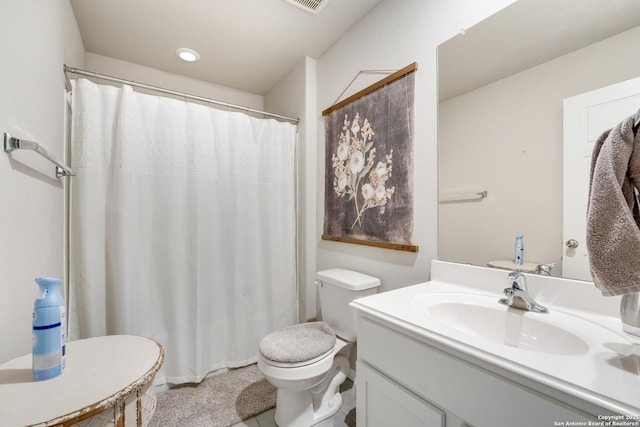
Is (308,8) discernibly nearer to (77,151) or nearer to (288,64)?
(288,64)

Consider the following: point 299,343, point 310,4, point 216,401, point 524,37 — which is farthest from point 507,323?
point 310,4

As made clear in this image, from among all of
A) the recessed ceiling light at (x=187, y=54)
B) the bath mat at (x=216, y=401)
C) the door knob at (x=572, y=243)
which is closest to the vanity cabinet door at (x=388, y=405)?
the door knob at (x=572, y=243)

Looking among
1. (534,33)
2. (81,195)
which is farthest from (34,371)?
(534,33)

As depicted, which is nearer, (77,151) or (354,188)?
(77,151)

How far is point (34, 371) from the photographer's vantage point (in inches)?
25.4

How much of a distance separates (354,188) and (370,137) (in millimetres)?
325

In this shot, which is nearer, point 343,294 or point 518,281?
point 518,281

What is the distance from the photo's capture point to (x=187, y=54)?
1998mm

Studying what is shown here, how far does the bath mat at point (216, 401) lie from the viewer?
137 centimetres

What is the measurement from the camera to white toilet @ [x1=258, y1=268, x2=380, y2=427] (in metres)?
1.19

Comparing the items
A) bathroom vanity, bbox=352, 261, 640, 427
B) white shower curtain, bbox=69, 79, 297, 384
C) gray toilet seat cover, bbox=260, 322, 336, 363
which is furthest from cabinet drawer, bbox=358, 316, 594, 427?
white shower curtain, bbox=69, 79, 297, 384

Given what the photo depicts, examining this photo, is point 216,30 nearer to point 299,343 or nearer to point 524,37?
point 524,37

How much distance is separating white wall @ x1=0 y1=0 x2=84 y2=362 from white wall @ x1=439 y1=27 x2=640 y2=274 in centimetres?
156

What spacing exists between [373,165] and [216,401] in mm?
1666
